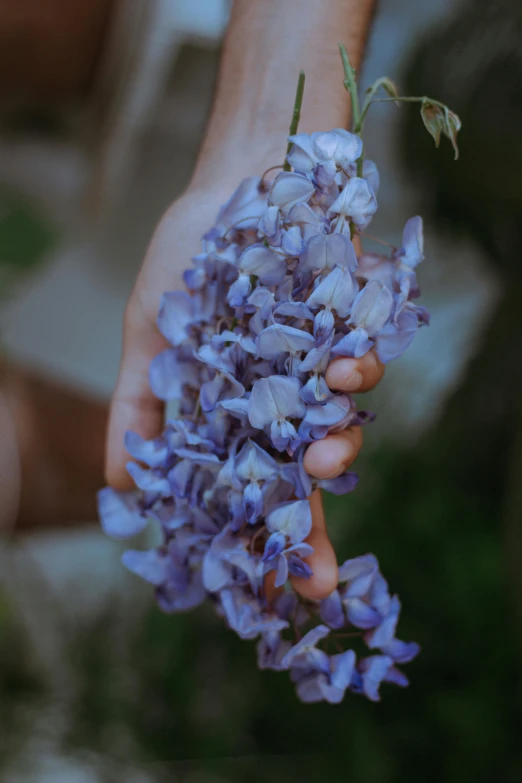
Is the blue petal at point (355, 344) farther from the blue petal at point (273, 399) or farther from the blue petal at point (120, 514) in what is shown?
the blue petal at point (120, 514)

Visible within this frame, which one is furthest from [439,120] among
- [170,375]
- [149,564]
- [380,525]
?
[380,525]

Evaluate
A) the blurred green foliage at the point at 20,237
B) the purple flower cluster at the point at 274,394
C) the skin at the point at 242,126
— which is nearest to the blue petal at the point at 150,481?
the purple flower cluster at the point at 274,394

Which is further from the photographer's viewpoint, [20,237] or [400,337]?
[20,237]

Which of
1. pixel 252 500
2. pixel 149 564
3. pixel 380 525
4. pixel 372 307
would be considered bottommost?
pixel 380 525

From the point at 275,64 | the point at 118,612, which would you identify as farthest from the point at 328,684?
the point at 118,612

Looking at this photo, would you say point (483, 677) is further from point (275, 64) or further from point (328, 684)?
point (275, 64)

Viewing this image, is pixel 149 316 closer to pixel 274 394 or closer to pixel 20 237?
pixel 274 394
